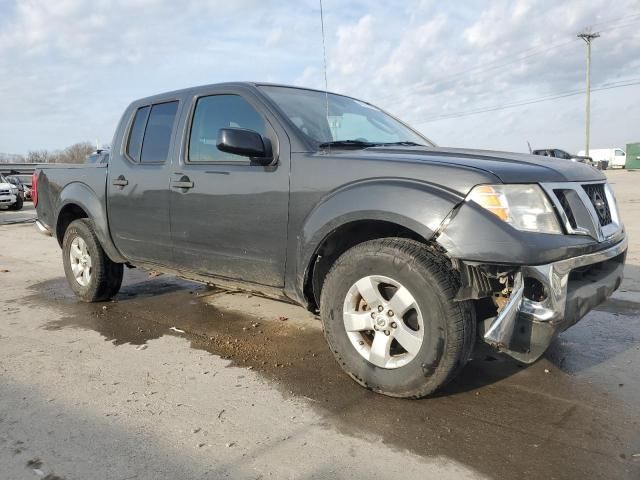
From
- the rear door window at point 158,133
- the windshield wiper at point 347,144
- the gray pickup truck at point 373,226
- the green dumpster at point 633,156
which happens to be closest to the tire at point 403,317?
the gray pickup truck at point 373,226

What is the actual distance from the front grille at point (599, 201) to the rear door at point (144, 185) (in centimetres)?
305

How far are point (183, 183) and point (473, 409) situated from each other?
8.62 feet

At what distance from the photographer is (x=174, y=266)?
430cm

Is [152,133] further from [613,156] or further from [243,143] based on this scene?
[613,156]

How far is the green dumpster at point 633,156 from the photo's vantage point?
45.3 m

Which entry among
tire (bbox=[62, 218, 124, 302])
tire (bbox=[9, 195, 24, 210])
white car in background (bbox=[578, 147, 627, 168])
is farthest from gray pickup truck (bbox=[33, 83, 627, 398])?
white car in background (bbox=[578, 147, 627, 168])

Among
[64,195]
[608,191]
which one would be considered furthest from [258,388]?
[64,195]

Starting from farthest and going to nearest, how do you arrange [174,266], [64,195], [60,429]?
[64,195] < [174,266] < [60,429]

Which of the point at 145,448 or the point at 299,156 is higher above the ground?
the point at 299,156

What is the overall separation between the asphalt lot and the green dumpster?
48.4 meters

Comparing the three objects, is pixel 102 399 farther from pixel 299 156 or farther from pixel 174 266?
pixel 299 156

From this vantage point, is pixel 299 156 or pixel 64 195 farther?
pixel 64 195

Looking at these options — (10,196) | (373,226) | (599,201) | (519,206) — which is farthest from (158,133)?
(10,196)

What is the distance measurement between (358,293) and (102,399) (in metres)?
1.64
